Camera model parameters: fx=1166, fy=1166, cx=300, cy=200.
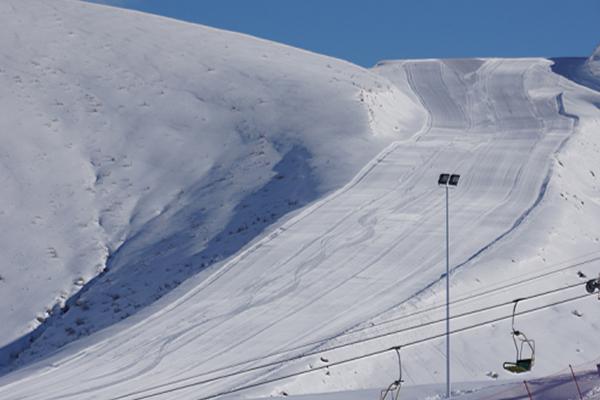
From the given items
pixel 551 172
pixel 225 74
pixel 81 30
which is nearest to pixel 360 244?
pixel 551 172

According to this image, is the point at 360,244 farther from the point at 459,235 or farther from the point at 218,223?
the point at 218,223

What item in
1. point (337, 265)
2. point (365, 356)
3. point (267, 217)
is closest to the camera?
point (365, 356)

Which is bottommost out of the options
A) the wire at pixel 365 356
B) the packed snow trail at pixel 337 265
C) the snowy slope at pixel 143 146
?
the wire at pixel 365 356

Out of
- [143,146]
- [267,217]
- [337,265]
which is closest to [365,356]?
[337,265]

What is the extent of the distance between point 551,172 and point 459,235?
8.26 meters

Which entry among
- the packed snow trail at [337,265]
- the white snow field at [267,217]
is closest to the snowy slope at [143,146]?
the white snow field at [267,217]

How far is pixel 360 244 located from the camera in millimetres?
34281

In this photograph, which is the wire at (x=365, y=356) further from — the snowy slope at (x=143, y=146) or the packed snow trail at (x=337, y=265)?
the snowy slope at (x=143, y=146)

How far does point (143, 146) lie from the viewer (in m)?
48.4

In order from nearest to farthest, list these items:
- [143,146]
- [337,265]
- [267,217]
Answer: [337,265], [267,217], [143,146]

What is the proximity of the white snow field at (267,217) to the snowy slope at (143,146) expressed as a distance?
13 cm

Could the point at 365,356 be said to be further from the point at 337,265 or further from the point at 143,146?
the point at 143,146

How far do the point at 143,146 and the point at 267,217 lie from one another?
12260mm

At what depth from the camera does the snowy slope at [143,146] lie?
117 feet
